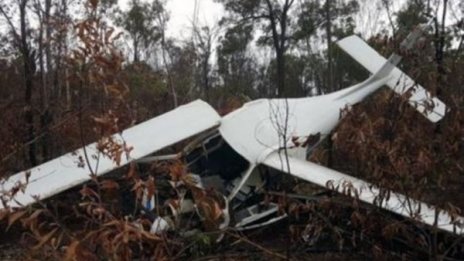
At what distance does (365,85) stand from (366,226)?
4.73 meters

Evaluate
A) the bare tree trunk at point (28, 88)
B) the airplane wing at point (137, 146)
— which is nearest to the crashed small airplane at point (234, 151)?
the airplane wing at point (137, 146)

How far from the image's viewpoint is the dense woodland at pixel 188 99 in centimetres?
273

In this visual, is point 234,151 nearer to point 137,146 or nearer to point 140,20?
point 137,146

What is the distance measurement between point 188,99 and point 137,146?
56.5ft

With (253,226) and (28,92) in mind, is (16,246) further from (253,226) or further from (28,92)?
(28,92)

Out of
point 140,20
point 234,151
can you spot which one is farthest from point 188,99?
point 234,151

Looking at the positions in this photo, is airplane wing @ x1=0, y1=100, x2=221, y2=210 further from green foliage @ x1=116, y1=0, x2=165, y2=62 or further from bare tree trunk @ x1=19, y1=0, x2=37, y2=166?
green foliage @ x1=116, y1=0, x2=165, y2=62

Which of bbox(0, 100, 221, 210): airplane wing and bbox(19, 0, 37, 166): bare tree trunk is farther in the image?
bbox(19, 0, 37, 166): bare tree trunk

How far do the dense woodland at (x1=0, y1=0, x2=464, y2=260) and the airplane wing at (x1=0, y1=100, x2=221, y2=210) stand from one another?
1.37 ft

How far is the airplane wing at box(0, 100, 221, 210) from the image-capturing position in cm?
736

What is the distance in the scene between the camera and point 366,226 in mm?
5605

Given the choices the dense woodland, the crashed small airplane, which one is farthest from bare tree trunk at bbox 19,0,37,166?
the crashed small airplane

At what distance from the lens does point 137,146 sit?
7.91 m

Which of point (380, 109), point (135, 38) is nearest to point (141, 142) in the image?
point (380, 109)
